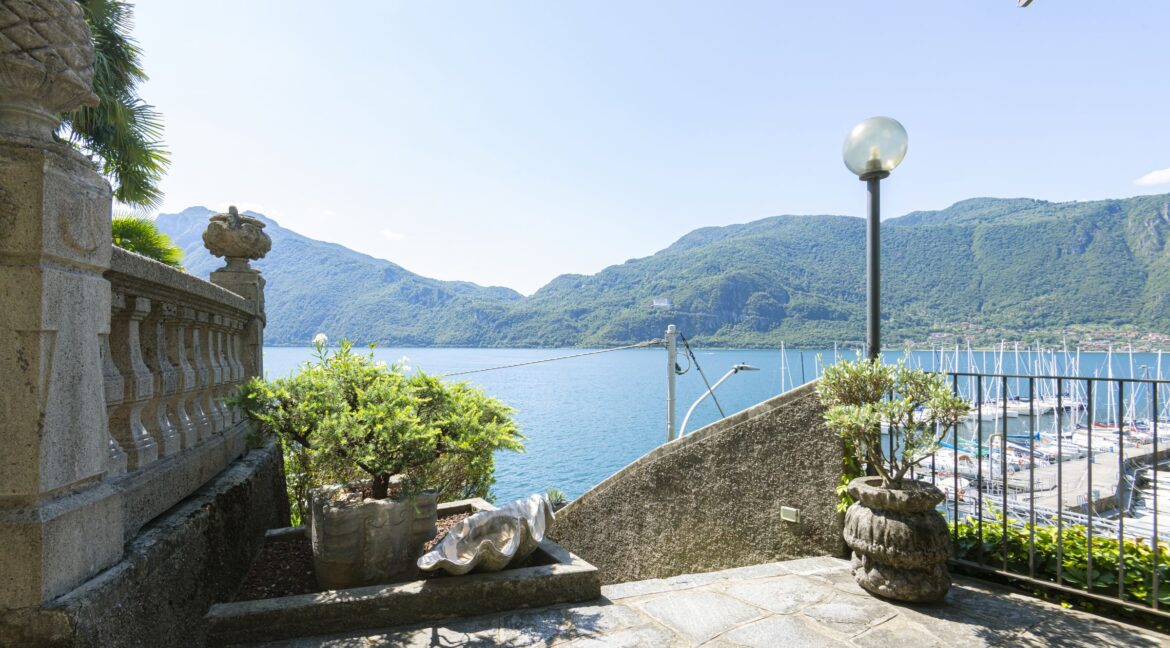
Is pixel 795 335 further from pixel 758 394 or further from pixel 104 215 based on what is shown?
pixel 104 215

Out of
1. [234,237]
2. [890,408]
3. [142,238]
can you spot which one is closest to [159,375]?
[234,237]

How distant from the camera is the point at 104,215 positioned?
1978 millimetres

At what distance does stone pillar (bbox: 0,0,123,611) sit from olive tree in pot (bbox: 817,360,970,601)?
12.1 feet


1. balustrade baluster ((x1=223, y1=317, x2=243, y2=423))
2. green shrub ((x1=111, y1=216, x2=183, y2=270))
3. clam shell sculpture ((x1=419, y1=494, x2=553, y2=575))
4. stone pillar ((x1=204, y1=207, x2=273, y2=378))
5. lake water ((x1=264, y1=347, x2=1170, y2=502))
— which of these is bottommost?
lake water ((x1=264, y1=347, x2=1170, y2=502))

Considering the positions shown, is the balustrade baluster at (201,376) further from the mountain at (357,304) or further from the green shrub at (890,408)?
the mountain at (357,304)

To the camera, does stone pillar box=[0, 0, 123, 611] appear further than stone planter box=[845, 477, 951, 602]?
No

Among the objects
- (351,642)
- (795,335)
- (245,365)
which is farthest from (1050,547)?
(795,335)

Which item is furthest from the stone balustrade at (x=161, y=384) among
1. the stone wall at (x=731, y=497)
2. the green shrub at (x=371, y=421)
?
the stone wall at (x=731, y=497)

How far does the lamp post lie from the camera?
4145 millimetres

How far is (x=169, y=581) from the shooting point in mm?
2430

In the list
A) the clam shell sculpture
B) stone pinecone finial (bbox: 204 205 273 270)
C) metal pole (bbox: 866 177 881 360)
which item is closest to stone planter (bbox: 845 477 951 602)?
metal pole (bbox: 866 177 881 360)

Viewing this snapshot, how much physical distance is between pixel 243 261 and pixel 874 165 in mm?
5117

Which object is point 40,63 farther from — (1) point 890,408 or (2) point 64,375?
(1) point 890,408

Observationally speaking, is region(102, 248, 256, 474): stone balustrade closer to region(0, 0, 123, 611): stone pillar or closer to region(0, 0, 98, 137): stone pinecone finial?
region(0, 0, 123, 611): stone pillar
